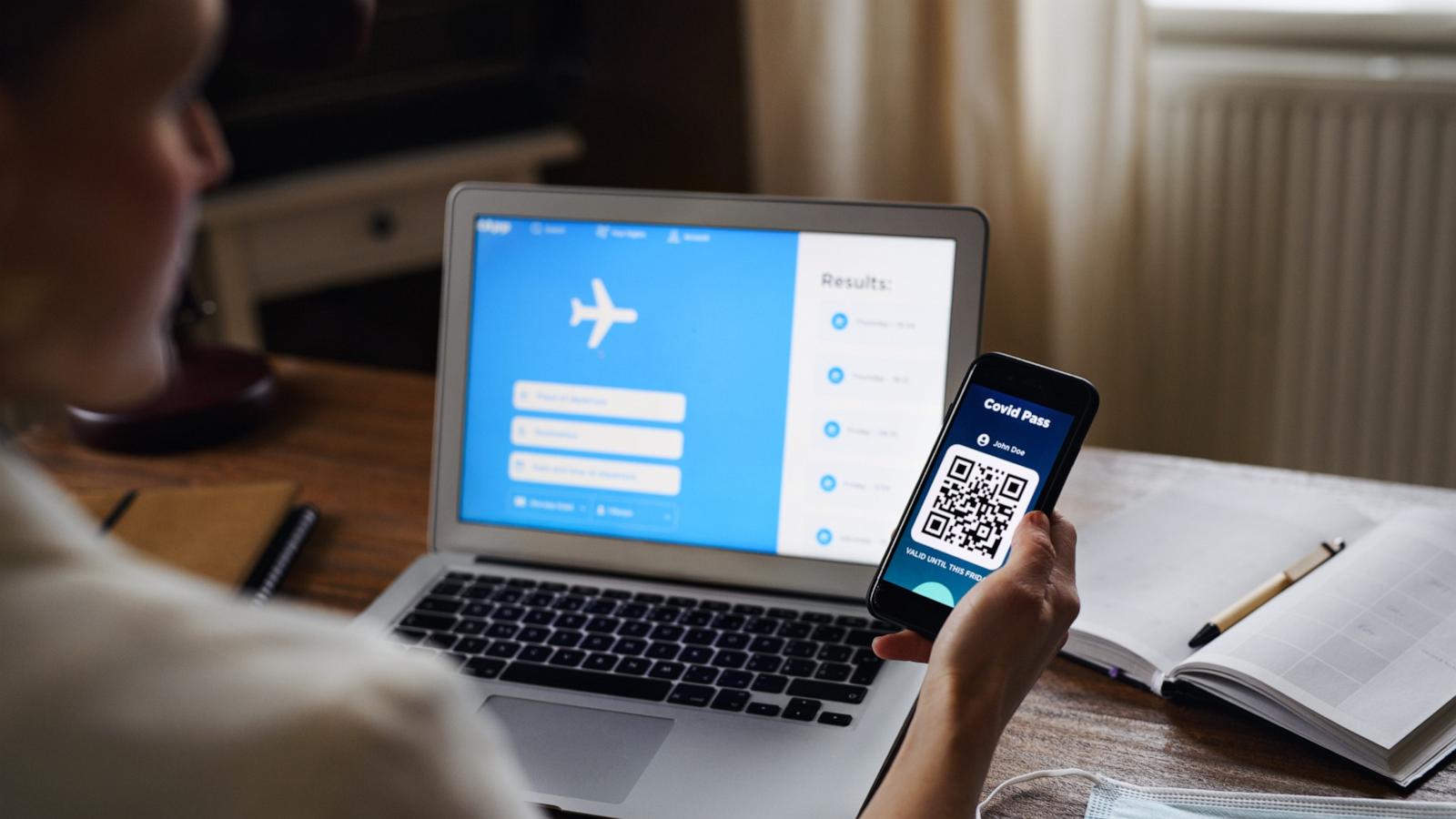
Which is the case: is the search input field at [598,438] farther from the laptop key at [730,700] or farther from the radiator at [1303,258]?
the radiator at [1303,258]

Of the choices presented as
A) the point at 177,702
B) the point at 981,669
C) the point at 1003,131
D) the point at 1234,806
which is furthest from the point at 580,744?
the point at 1003,131

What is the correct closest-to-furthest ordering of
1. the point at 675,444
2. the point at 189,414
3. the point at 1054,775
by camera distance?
the point at 1054,775
the point at 675,444
the point at 189,414

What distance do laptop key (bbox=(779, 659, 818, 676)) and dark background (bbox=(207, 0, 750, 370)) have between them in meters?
1.28

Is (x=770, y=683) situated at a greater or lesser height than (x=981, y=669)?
lesser

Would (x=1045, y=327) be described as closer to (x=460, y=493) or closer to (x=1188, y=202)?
(x=1188, y=202)

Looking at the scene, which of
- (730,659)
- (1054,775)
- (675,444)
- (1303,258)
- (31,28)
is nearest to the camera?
(31,28)

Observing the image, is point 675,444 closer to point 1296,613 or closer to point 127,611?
point 1296,613

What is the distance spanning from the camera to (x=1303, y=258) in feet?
6.72

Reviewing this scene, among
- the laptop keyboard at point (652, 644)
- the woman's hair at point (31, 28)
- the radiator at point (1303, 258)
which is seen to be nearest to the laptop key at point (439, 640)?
the laptop keyboard at point (652, 644)

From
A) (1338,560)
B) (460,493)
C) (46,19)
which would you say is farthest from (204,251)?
(46,19)

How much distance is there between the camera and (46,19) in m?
0.33

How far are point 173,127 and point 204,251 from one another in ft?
5.96

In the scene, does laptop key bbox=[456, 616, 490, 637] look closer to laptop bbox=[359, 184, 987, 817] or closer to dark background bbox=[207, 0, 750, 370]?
laptop bbox=[359, 184, 987, 817]

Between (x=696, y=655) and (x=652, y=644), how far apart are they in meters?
0.04
